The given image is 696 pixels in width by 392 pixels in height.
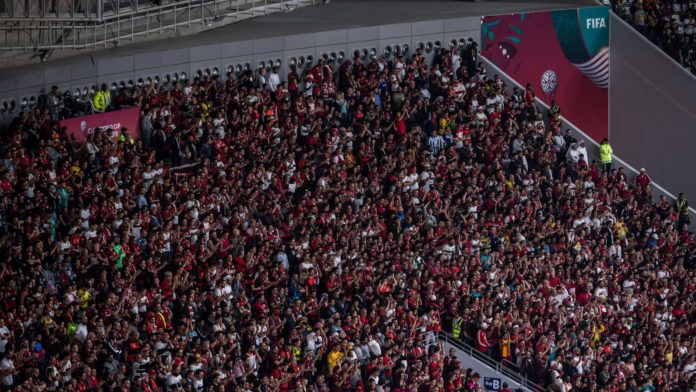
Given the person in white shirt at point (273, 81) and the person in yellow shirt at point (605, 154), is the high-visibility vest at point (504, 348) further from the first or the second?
the person in yellow shirt at point (605, 154)

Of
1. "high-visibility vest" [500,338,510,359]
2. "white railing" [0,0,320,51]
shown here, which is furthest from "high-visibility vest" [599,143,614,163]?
"high-visibility vest" [500,338,510,359]

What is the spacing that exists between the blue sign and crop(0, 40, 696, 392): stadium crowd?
0.27 m

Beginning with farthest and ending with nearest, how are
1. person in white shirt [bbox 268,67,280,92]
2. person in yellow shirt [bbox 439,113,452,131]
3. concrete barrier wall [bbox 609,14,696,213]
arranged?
1. concrete barrier wall [bbox 609,14,696,213]
2. person in yellow shirt [bbox 439,113,452,131]
3. person in white shirt [bbox 268,67,280,92]

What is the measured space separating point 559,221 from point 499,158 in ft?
7.01

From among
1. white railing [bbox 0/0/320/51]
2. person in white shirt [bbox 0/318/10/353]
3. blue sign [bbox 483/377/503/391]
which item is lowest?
blue sign [bbox 483/377/503/391]

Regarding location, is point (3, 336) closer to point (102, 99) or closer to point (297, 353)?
point (297, 353)

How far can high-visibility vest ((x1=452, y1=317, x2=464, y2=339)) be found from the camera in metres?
32.8

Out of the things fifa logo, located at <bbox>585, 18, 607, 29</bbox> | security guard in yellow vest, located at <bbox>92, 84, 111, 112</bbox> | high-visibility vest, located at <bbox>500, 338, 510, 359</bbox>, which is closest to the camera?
security guard in yellow vest, located at <bbox>92, 84, 111, 112</bbox>

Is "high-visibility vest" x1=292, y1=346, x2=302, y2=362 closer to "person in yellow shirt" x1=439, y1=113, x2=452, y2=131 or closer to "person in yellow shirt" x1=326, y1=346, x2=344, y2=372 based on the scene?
"person in yellow shirt" x1=326, y1=346, x2=344, y2=372

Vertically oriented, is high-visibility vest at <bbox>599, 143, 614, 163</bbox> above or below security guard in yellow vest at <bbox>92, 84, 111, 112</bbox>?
below

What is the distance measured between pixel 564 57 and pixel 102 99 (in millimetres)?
15741

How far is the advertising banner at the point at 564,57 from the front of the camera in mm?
42125

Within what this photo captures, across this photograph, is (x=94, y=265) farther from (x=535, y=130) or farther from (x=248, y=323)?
(x=535, y=130)

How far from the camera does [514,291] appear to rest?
113 ft
